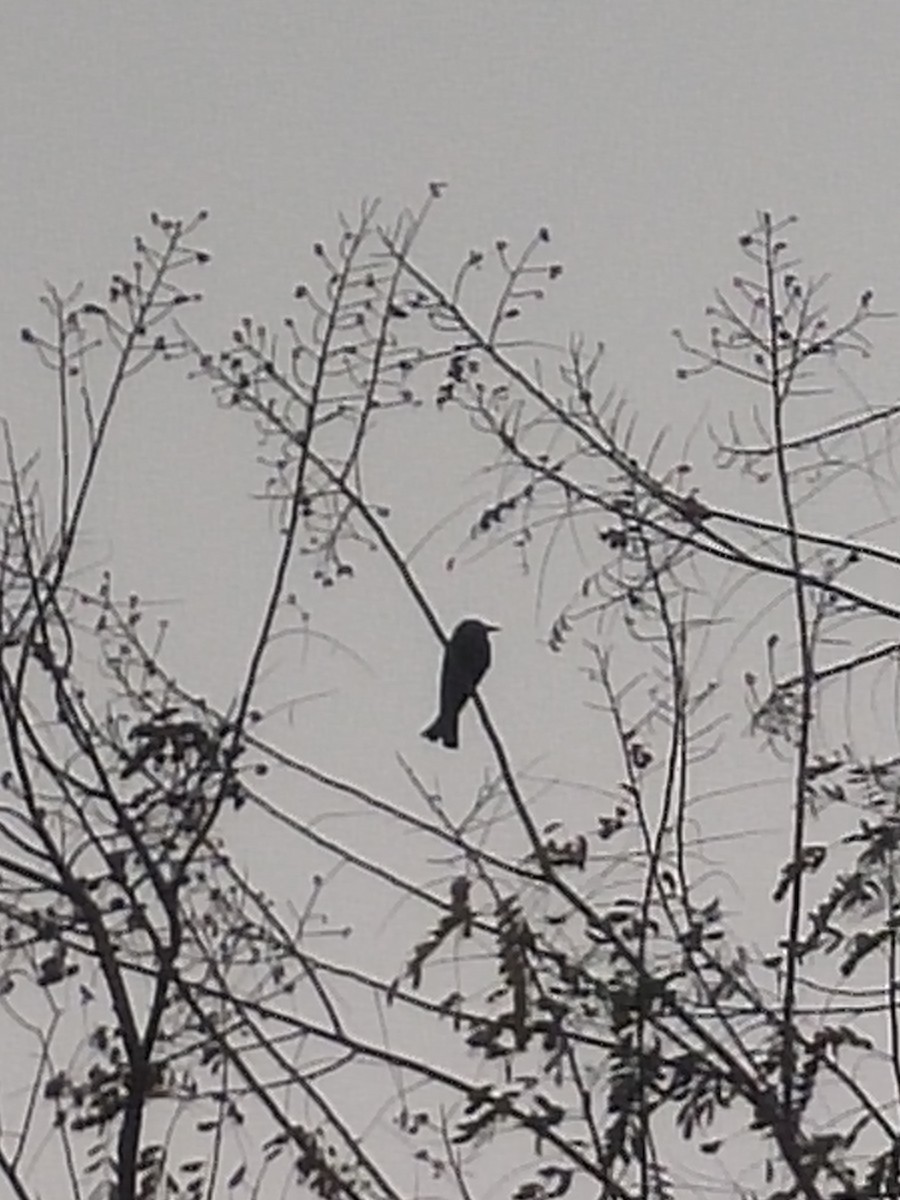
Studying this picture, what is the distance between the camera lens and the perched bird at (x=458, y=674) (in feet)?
18.4

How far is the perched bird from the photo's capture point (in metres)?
5.61

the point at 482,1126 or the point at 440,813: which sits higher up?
the point at 440,813

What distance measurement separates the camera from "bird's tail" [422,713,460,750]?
5.86 meters

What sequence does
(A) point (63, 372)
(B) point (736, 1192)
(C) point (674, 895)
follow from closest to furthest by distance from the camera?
(B) point (736, 1192)
(C) point (674, 895)
(A) point (63, 372)

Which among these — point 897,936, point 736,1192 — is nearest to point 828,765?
point 897,936

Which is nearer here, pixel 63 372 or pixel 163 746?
pixel 163 746

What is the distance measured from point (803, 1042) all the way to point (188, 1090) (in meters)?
0.95

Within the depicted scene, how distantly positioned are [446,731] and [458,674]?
31cm

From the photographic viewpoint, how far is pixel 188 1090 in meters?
4.82

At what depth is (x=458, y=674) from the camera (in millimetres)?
5574

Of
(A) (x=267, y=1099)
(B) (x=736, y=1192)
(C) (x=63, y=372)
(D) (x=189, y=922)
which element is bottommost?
(B) (x=736, y=1192)

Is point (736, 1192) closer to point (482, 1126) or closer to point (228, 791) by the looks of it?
point (482, 1126)

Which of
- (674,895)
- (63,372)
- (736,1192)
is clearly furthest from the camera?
(63,372)

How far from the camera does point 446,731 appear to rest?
19.2 feet
